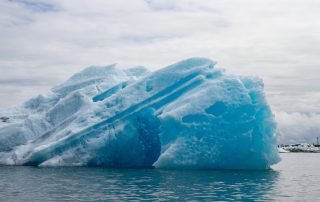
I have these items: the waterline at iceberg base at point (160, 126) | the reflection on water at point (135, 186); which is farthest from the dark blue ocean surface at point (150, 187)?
the waterline at iceberg base at point (160, 126)

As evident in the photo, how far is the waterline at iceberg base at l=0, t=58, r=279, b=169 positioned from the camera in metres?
25.6

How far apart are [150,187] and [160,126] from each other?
8.67m

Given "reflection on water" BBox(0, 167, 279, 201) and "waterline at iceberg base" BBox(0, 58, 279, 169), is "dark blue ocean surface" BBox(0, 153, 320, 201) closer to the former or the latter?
"reflection on water" BBox(0, 167, 279, 201)

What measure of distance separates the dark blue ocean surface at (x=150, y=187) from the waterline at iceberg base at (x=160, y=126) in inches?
95.9

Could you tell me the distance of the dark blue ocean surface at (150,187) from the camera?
15.2m

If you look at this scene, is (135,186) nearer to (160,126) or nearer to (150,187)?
(150,187)

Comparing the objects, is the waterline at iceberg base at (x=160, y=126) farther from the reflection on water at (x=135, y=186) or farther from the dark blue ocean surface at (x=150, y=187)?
the dark blue ocean surface at (x=150, y=187)

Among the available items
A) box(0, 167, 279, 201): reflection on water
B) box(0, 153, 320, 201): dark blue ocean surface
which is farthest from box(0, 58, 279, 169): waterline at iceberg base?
box(0, 153, 320, 201): dark blue ocean surface

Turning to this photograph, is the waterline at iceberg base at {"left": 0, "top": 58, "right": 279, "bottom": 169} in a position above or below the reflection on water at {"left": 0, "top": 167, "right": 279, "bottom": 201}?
above

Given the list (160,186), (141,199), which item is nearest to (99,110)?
(160,186)

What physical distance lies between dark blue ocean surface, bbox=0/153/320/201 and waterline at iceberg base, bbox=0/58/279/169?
2.44 meters

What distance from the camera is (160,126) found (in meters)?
26.3

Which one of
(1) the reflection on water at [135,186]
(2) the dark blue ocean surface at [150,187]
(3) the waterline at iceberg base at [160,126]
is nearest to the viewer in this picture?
(2) the dark blue ocean surface at [150,187]

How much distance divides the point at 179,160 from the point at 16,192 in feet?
35.3
